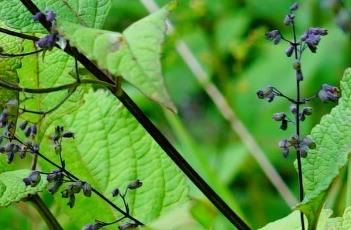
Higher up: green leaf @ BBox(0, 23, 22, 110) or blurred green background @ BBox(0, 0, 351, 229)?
blurred green background @ BBox(0, 0, 351, 229)

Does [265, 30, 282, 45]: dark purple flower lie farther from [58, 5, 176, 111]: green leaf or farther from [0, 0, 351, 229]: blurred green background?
[0, 0, 351, 229]: blurred green background

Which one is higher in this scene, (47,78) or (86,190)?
(47,78)

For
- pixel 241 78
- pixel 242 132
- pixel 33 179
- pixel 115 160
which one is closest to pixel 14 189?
pixel 33 179

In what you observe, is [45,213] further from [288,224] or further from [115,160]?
[288,224]


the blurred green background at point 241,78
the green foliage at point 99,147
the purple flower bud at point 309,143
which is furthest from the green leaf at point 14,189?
the blurred green background at point 241,78

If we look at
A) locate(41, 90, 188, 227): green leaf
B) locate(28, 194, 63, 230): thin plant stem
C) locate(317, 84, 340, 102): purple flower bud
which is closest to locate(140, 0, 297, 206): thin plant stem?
locate(41, 90, 188, 227): green leaf

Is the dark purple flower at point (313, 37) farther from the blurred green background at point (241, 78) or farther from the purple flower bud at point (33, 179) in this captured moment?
the blurred green background at point (241, 78)
